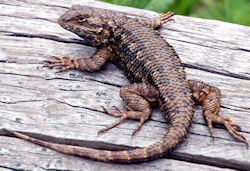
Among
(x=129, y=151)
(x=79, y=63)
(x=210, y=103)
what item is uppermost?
(x=210, y=103)

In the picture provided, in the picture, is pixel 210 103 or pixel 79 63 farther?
pixel 79 63

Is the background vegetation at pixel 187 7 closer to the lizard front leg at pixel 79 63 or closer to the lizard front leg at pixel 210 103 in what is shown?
the lizard front leg at pixel 79 63

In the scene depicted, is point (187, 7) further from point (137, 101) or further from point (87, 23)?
point (137, 101)

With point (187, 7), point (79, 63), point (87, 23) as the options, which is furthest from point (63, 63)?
point (187, 7)

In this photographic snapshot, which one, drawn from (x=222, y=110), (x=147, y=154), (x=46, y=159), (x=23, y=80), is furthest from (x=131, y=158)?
(x=23, y=80)

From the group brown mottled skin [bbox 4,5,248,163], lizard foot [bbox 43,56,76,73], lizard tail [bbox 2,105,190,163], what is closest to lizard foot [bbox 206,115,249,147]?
brown mottled skin [bbox 4,5,248,163]

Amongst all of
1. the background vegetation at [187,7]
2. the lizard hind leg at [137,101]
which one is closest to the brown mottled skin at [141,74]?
the lizard hind leg at [137,101]

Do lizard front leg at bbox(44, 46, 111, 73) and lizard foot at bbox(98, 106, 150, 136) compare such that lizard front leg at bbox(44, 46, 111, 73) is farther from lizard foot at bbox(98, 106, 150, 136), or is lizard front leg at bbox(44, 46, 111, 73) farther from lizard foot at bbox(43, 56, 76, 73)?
lizard foot at bbox(98, 106, 150, 136)
